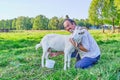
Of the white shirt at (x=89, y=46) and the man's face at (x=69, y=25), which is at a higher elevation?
the man's face at (x=69, y=25)

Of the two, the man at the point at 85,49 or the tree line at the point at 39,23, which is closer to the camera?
the man at the point at 85,49

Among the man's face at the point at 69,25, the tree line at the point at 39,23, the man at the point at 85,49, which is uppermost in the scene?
the man's face at the point at 69,25

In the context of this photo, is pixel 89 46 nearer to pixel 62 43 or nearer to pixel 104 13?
pixel 62 43

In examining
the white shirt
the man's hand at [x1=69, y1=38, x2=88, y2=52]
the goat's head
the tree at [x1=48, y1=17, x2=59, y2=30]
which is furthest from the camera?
the tree at [x1=48, y1=17, x2=59, y2=30]

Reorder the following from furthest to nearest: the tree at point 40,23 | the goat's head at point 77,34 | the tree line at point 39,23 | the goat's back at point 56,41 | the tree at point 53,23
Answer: the tree at point 40,23 → the tree at point 53,23 → the tree line at point 39,23 → the goat's back at point 56,41 → the goat's head at point 77,34

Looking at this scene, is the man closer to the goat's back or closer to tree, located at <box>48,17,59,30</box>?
the goat's back

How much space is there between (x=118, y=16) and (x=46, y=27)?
51.0 m

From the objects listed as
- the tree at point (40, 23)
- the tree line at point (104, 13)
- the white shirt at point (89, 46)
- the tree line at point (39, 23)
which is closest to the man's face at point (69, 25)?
the white shirt at point (89, 46)

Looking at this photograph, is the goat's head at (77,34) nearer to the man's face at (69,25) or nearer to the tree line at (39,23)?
the man's face at (69,25)

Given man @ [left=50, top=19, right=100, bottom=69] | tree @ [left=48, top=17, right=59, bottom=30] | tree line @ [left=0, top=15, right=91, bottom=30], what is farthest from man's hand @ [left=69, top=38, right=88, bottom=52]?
tree @ [left=48, top=17, right=59, bottom=30]

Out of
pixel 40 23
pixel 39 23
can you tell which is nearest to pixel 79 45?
pixel 39 23

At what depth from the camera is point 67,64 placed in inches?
308

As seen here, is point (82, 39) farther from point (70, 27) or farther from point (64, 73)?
point (64, 73)

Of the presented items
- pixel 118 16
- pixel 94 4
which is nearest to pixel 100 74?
pixel 118 16
